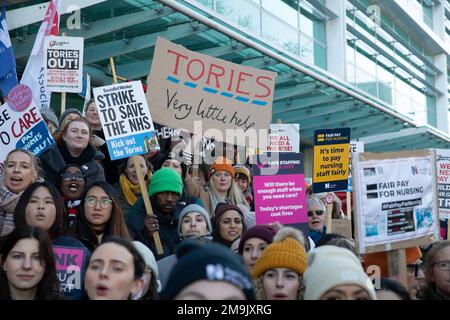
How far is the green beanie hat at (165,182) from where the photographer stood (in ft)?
19.1

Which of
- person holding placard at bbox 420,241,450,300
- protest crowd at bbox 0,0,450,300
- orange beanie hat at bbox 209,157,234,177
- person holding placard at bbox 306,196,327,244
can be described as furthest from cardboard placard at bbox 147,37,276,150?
person holding placard at bbox 420,241,450,300

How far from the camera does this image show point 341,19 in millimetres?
18062

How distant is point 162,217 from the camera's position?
227 inches

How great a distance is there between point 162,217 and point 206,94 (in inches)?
48.4

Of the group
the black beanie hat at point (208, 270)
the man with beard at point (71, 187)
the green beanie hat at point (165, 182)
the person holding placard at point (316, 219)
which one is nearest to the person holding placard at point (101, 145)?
the green beanie hat at point (165, 182)

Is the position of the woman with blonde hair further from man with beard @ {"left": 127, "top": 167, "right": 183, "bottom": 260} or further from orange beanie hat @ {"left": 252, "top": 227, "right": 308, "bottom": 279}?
orange beanie hat @ {"left": 252, "top": 227, "right": 308, "bottom": 279}

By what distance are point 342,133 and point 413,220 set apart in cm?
257

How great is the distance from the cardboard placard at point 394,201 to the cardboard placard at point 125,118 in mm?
1979

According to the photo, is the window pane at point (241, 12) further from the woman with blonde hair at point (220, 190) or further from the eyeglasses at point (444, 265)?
the eyeglasses at point (444, 265)

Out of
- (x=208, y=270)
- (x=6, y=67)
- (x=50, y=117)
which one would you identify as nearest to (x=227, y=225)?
(x=50, y=117)

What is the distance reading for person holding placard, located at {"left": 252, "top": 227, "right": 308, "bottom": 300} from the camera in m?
3.71

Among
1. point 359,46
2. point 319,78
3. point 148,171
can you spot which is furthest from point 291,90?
point 148,171

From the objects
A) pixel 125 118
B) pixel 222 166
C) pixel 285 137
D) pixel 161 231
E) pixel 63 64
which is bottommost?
pixel 161 231

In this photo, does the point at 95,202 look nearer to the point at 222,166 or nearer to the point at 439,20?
the point at 222,166
